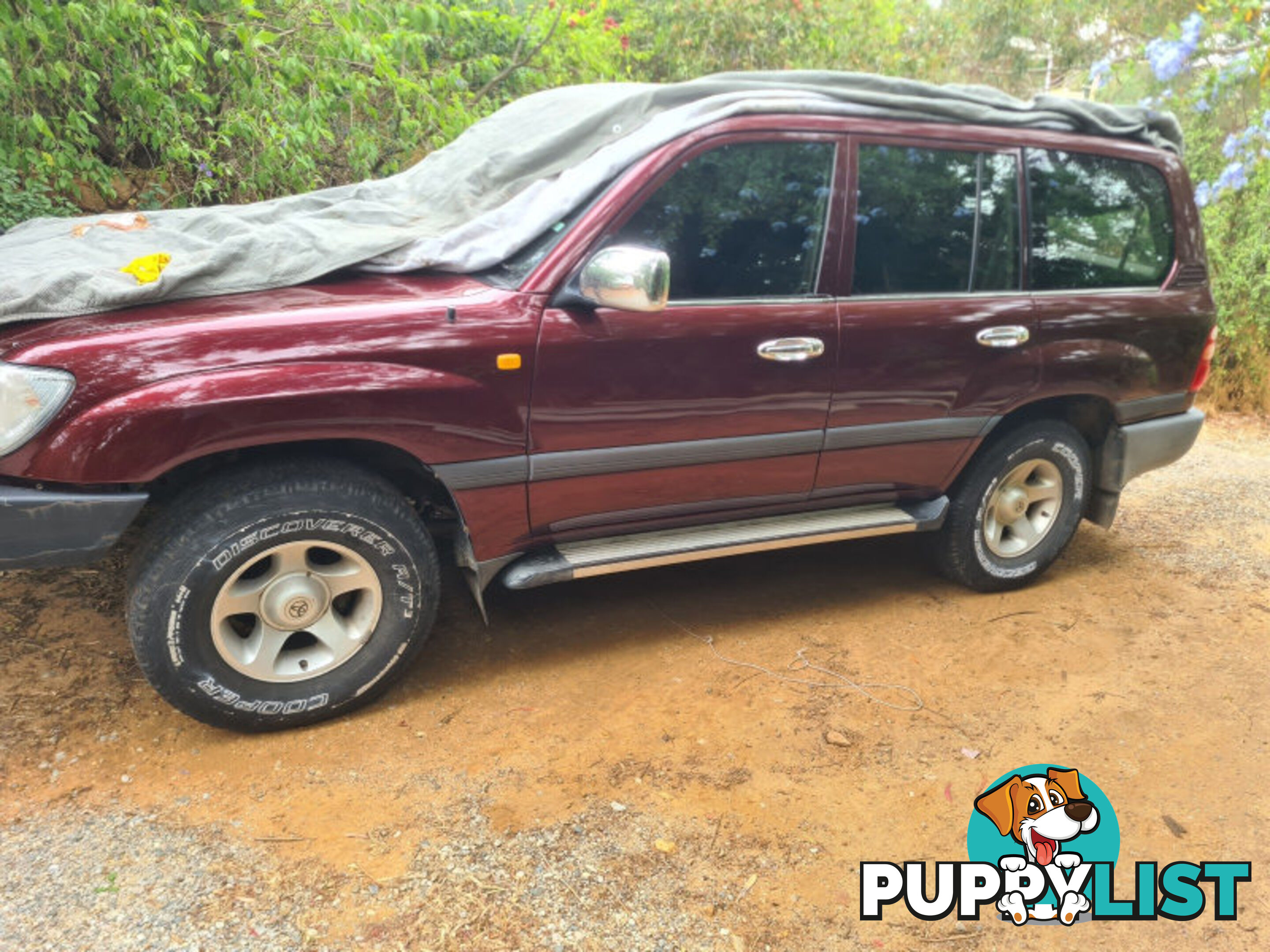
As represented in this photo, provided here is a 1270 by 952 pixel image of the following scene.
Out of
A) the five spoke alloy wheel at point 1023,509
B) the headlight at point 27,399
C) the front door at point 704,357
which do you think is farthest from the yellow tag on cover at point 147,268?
the five spoke alloy wheel at point 1023,509

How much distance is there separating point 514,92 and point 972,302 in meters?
4.86

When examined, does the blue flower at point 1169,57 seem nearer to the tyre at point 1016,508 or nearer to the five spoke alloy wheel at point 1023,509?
the tyre at point 1016,508

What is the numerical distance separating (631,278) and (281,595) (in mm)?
1331

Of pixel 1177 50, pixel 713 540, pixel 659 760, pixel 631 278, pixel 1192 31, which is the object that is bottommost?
pixel 659 760

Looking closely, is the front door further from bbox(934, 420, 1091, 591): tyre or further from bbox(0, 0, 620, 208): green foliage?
bbox(0, 0, 620, 208): green foliage

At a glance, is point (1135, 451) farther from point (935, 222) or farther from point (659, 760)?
point (659, 760)

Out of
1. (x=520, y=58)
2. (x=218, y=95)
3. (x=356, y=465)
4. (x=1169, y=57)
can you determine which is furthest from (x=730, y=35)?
(x=356, y=465)

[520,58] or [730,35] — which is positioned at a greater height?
[730,35]

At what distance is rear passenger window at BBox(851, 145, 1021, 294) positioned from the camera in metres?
3.23

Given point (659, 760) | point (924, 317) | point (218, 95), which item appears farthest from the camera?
point (218, 95)

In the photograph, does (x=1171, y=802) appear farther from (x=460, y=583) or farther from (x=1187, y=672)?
(x=460, y=583)

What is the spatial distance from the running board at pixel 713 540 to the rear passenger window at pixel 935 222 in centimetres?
84

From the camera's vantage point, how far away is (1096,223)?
3740 mm

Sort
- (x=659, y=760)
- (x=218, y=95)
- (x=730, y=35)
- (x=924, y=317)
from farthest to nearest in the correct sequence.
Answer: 1. (x=730, y=35)
2. (x=218, y=95)
3. (x=924, y=317)
4. (x=659, y=760)
